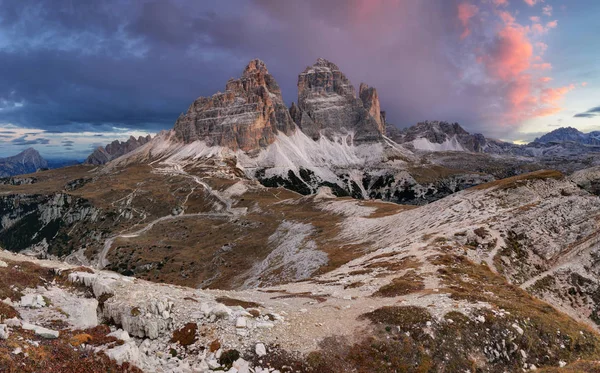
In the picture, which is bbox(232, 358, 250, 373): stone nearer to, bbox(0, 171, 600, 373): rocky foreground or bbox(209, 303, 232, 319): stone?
bbox(0, 171, 600, 373): rocky foreground

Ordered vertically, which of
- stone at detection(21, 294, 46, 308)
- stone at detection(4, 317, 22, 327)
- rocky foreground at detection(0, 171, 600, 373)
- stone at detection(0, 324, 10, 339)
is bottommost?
rocky foreground at detection(0, 171, 600, 373)

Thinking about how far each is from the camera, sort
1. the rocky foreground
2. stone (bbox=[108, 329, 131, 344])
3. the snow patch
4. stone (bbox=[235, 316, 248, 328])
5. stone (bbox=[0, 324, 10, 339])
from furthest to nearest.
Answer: the snow patch → stone (bbox=[235, 316, 248, 328]) → stone (bbox=[108, 329, 131, 344]) → the rocky foreground → stone (bbox=[0, 324, 10, 339])

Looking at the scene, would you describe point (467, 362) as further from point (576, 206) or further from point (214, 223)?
point (214, 223)

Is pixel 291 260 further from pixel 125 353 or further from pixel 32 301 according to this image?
pixel 125 353

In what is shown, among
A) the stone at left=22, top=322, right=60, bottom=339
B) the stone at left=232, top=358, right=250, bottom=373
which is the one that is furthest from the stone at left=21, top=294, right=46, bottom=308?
the stone at left=232, top=358, right=250, bottom=373

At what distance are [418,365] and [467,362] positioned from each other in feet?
12.6

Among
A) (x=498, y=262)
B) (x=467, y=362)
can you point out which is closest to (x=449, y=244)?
(x=498, y=262)

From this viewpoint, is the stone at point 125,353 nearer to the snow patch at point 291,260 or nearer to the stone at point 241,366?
the stone at point 241,366

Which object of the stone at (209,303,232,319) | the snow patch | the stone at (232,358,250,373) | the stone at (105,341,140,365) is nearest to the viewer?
the stone at (105,341,140,365)

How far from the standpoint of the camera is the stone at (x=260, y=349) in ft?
63.6

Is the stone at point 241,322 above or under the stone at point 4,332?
under

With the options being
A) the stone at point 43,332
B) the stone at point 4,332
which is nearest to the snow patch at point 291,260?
the stone at point 43,332

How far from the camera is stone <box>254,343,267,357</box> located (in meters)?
19.4

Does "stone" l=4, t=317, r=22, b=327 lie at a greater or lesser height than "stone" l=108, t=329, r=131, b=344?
greater
